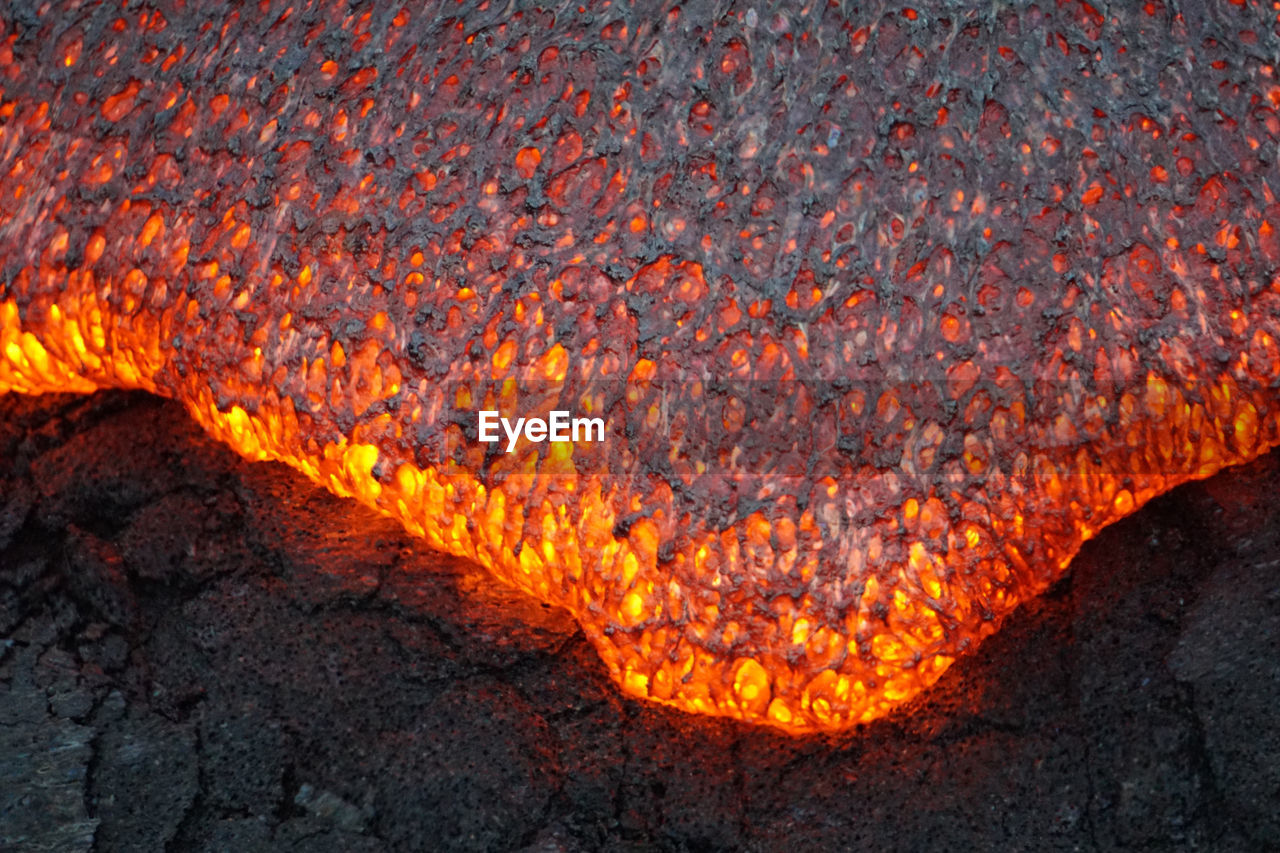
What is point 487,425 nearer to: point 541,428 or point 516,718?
point 541,428

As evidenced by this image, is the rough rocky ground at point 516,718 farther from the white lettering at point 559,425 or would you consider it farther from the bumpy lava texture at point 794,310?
the white lettering at point 559,425

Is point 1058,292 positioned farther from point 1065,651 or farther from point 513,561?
point 513,561

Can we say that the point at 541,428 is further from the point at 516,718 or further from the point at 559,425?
the point at 516,718

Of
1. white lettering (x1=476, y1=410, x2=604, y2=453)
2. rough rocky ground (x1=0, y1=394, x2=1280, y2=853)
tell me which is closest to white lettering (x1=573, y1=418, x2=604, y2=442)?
white lettering (x1=476, y1=410, x2=604, y2=453)

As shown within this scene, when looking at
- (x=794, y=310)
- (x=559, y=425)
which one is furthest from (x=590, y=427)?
(x=794, y=310)

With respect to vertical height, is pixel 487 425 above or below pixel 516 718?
above

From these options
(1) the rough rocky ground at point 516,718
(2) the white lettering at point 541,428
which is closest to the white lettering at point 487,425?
(2) the white lettering at point 541,428

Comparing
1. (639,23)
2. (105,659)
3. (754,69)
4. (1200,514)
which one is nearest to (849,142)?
(754,69)
